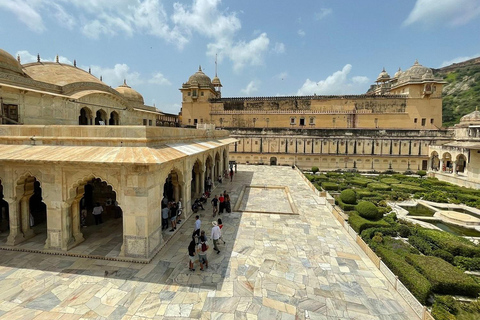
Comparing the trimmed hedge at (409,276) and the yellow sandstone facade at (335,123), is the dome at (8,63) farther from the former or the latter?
the yellow sandstone facade at (335,123)

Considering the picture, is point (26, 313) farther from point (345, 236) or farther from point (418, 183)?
point (418, 183)

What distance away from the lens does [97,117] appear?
17797mm

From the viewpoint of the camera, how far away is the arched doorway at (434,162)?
30.0 m

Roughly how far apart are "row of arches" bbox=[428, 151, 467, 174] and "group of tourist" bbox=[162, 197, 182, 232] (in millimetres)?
29244

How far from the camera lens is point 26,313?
5676 millimetres

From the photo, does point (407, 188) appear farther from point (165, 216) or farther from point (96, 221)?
point (96, 221)

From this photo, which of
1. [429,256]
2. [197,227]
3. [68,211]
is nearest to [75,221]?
[68,211]

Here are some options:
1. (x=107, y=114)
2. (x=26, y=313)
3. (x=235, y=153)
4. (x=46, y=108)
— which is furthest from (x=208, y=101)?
(x=26, y=313)

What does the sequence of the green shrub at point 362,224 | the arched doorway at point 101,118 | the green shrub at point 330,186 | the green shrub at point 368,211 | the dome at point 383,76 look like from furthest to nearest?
1. the dome at point 383,76
2. the green shrub at point 330,186
3. the arched doorway at point 101,118
4. the green shrub at point 368,211
5. the green shrub at point 362,224

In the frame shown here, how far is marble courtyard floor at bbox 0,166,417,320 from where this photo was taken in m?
5.90

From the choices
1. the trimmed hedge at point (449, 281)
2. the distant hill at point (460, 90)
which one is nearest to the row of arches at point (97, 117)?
the trimmed hedge at point (449, 281)

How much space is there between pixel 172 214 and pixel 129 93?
17161 mm

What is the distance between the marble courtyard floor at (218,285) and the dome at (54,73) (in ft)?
37.9

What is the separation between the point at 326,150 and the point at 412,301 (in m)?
26.7
